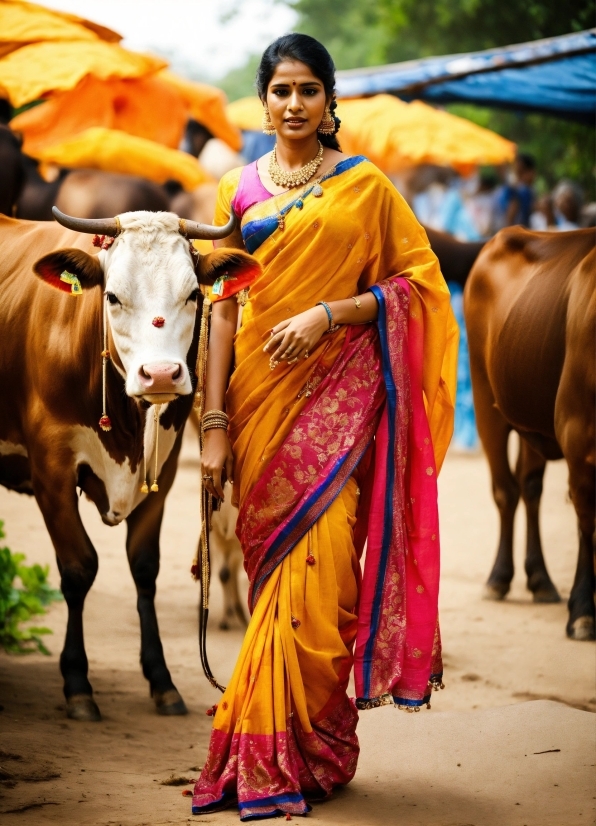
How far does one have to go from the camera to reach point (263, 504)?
3209 millimetres

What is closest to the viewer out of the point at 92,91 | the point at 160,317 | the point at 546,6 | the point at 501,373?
the point at 160,317

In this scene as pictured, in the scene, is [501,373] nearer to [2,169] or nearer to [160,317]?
[160,317]

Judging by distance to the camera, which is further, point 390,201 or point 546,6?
point 546,6

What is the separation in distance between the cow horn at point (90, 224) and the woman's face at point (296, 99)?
69 centimetres

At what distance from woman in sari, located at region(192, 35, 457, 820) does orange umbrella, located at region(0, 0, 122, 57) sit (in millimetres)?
4010

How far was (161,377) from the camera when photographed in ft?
10.6

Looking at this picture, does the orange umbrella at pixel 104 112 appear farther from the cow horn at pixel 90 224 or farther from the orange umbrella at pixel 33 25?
the cow horn at pixel 90 224

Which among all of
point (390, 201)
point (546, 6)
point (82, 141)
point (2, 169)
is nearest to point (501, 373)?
point (390, 201)

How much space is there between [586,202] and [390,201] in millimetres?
11067

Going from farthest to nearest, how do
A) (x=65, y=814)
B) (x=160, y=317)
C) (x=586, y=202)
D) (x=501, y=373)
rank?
1. (x=586, y=202)
2. (x=501, y=373)
3. (x=160, y=317)
4. (x=65, y=814)

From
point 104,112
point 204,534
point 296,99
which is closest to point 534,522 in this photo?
point 204,534

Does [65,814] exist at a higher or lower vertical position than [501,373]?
lower

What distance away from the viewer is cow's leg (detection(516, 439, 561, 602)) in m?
6.09

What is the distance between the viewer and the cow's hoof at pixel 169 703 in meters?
4.31
